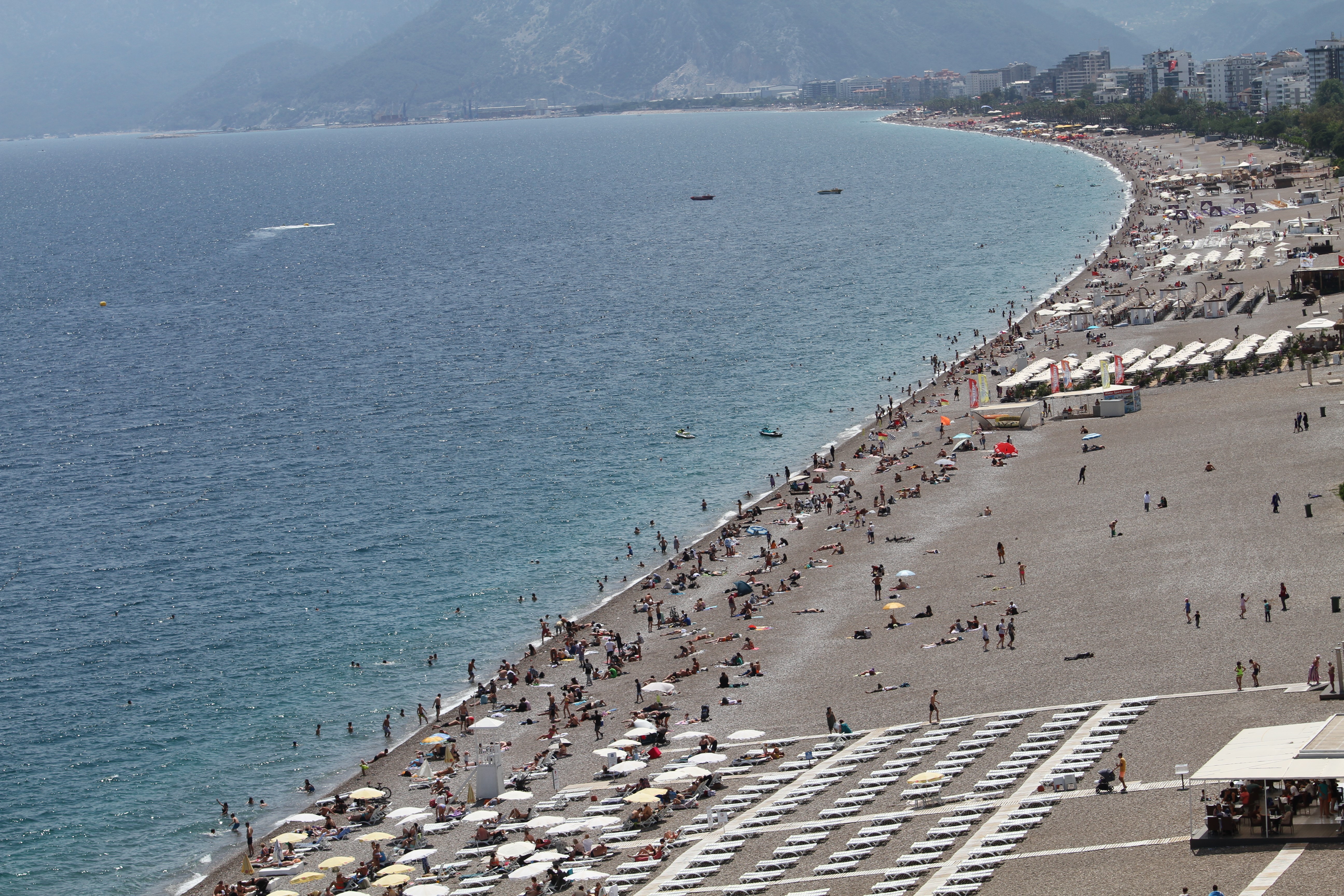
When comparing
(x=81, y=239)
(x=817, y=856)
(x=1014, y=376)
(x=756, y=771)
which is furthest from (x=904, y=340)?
(x=81, y=239)

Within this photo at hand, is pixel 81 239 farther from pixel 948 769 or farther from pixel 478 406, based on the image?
pixel 948 769

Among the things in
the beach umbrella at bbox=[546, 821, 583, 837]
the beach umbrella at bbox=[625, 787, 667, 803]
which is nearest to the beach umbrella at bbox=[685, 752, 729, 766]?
the beach umbrella at bbox=[625, 787, 667, 803]

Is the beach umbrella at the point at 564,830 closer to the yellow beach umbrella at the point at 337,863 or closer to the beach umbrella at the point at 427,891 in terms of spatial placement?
the beach umbrella at the point at 427,891

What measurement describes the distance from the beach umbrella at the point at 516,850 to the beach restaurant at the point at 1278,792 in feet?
42.0

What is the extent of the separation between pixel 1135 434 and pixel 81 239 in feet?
493

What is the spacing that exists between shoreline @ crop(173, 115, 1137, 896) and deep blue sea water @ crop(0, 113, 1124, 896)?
0.51m

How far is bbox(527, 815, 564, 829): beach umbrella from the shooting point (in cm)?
3209

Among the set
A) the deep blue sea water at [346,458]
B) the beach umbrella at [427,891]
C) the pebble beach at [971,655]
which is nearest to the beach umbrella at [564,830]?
the pebble beach at [971,655]

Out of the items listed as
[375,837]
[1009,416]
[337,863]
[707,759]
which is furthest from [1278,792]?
[1009,416]

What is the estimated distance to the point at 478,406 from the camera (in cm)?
7494

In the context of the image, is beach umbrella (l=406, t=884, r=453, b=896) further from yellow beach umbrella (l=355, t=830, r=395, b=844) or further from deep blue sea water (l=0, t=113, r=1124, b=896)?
deep blue sea water (l=0, t=113, r=1124, b=896)

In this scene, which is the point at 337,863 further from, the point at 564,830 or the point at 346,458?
the point at 346,458

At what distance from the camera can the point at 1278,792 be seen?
25.0 metres

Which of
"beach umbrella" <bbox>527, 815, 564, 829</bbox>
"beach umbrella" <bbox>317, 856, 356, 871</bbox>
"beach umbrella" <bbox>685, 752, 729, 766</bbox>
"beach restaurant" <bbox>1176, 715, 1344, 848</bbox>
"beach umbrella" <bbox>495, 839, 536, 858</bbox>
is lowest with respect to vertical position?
"beach umbrella" <bbox>317, 856, 356, 871</bbox>
